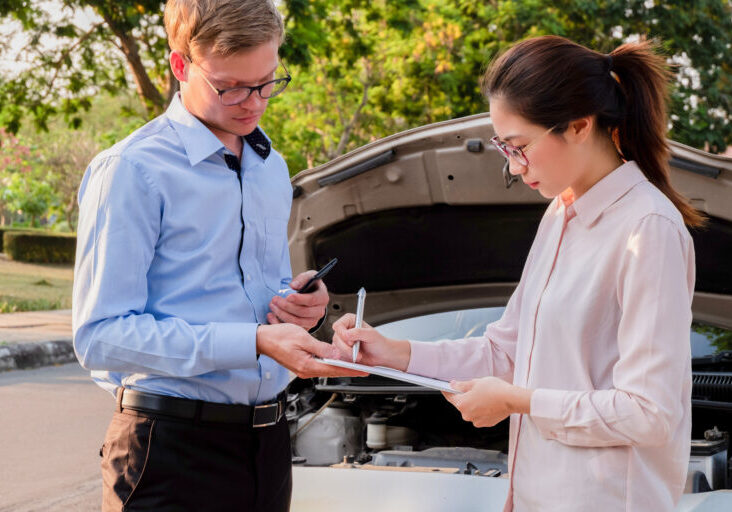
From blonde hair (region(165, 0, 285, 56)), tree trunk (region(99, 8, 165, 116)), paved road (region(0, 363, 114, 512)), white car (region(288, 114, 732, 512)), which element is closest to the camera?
blonde hair (region(165, 0, 285, 56))

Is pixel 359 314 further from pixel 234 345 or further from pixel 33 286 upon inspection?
pixel 33 286

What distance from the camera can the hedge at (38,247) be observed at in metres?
23.7

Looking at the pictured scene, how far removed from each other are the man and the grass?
491 inches

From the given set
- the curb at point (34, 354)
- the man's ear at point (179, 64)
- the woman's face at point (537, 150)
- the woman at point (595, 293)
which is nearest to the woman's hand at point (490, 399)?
the woman at point (595, 293)

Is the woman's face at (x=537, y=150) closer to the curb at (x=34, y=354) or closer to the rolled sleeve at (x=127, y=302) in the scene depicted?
the rolled sleeve at (x=127, y=302)

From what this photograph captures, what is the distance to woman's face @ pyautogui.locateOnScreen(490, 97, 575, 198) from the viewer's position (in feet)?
6.03

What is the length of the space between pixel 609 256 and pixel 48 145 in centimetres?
3158

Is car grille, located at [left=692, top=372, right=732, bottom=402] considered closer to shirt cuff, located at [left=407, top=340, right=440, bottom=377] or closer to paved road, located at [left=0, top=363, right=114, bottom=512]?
shirt cuff, located at [left=407, top=340, right=440, bottom=377]

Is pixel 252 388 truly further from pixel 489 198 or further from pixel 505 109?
pixel 489 198

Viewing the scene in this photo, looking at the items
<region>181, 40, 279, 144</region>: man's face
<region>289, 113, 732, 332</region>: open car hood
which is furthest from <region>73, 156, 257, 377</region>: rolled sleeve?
<region>289, 113, 732, 332</region>: open car hood

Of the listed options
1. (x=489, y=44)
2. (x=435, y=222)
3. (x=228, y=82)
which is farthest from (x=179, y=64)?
(x=489, y=44)

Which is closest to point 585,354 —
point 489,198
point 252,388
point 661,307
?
point 661,307

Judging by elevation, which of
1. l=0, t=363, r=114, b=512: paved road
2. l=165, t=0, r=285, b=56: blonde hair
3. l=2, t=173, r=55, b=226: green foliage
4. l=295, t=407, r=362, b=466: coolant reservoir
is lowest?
l=2, t=173, r=55, b=226: green foliage

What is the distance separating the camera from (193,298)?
2.00 metres
